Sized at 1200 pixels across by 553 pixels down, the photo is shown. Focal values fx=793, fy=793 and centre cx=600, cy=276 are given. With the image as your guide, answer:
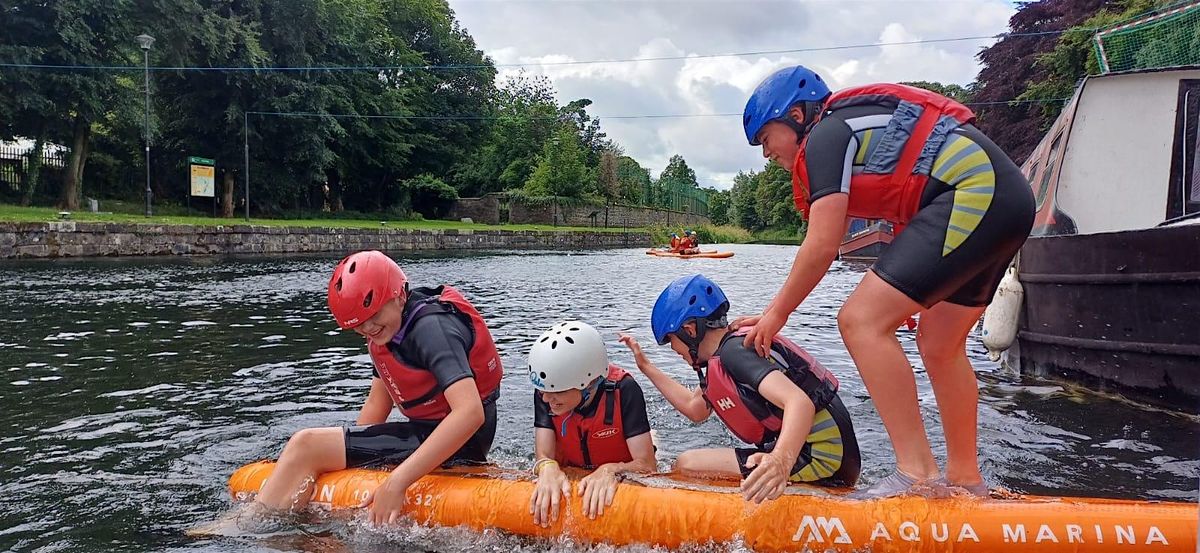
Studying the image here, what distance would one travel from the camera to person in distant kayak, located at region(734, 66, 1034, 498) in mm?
3627

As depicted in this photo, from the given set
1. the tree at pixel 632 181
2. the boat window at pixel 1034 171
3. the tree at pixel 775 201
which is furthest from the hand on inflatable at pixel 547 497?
the tree at pixel 775 201

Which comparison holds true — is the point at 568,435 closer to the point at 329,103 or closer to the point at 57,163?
the point at 57,163

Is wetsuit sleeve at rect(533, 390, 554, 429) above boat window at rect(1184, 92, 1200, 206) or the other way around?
the other way around

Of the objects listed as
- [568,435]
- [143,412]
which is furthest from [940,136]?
[143,412]

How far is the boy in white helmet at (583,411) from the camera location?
14.6ft

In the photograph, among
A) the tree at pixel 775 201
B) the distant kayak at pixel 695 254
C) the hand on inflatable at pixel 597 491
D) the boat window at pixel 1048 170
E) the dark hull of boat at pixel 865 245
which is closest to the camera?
the hand on inflatable at pixel 597 491

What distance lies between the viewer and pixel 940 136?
12.1ft

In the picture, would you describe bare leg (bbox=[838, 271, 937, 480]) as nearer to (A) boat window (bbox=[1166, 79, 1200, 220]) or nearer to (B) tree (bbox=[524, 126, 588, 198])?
(A) boat window (bbox=[1166, 79, 1200, 220])

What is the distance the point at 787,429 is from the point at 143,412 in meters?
5.92

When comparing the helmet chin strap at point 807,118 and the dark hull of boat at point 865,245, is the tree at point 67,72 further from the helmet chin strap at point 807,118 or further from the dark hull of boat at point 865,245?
the helmet chin strap at point 807,118

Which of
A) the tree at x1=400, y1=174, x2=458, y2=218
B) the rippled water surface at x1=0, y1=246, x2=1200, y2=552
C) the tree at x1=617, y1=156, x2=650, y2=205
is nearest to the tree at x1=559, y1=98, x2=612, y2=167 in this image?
the tree at x1=617, y1=156, x2=650, y2=205

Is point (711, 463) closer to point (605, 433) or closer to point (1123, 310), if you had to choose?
point (605, 433)

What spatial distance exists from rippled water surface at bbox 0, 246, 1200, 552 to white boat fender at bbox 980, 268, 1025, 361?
47cm

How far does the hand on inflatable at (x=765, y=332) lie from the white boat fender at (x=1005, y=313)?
5.80 metres
